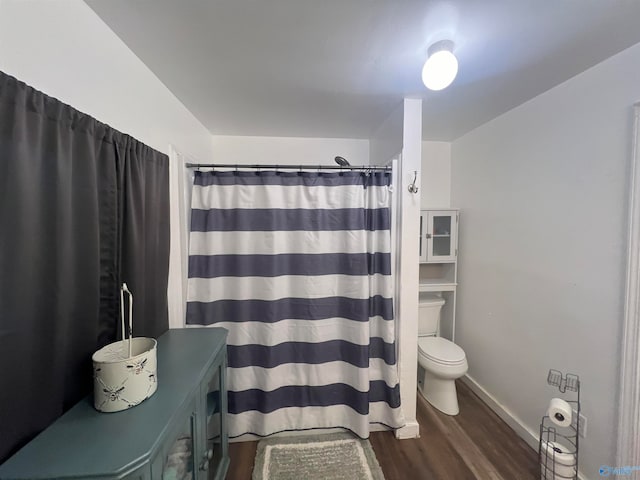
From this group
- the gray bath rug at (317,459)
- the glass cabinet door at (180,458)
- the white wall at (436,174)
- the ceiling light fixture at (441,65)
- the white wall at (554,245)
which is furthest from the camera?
the white wall at (436,174)

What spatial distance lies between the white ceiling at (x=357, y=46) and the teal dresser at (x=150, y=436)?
1.45m

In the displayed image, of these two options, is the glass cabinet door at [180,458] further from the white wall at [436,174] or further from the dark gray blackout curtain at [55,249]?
the white wall at [436,174]

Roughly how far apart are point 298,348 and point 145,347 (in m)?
0.94

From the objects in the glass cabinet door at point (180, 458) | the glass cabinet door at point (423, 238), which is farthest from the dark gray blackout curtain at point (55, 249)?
the glass cabinet door at point (423, 238)

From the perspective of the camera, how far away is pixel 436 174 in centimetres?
253

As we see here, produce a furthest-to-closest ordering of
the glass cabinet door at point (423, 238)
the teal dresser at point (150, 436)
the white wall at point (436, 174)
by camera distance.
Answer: the white wall at point (436, 174)
the glass cabinet door at point (423, 238)
the teal dresser at point (150, 436)

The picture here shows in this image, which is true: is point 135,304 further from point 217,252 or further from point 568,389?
point 568,389

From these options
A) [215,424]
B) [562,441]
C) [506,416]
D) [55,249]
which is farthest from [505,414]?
[55,249]

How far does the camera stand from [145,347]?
98 centimetres

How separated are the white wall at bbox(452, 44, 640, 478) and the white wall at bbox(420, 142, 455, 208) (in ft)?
0.92

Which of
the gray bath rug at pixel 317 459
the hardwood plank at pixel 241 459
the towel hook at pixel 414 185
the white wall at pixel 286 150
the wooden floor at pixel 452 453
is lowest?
the hardwood plank at pixel 241 459

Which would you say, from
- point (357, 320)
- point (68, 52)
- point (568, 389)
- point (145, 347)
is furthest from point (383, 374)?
point (68, 52)

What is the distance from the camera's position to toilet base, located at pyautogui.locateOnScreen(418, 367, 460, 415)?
1.92 meters

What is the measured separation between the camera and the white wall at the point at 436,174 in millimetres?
2525
